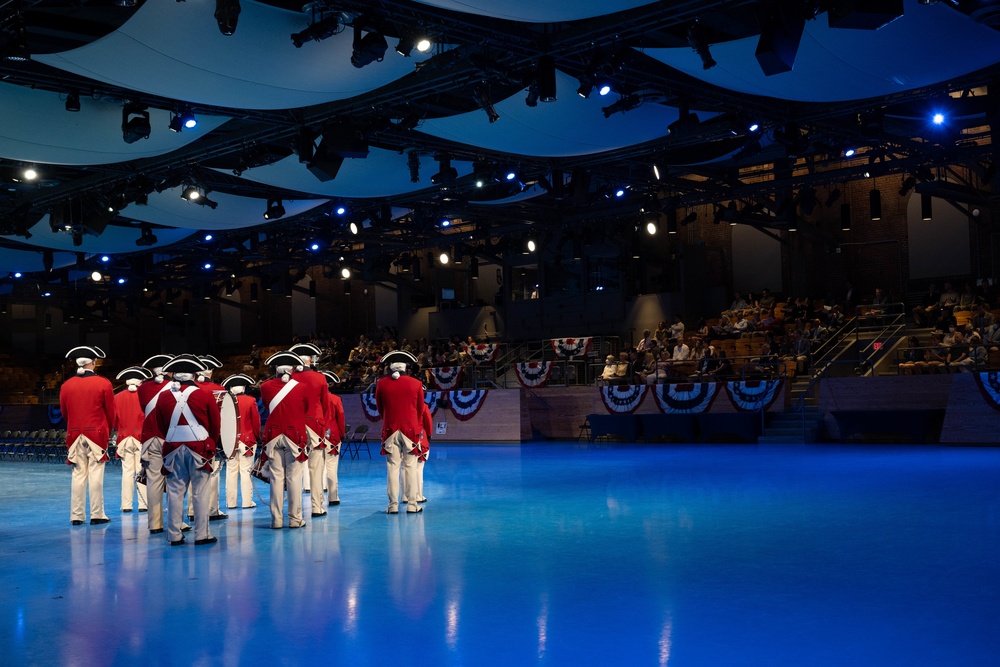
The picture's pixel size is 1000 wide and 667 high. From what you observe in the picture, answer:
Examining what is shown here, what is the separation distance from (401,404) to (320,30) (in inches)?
183

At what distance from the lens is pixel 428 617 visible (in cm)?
579

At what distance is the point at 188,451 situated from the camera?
891cm

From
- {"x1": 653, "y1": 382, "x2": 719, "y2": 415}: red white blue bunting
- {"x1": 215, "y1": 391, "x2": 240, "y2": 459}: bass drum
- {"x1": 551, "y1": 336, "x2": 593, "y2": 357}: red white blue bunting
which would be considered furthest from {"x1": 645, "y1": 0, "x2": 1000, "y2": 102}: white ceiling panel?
{"x1": 551, "y1": 336, "x2": 593, "y2": 357}: red white blue bunting

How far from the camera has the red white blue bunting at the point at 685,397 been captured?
23.0 meters

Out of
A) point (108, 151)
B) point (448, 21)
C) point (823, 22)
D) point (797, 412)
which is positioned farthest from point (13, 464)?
point (823, 22)

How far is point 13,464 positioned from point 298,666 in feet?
68.1

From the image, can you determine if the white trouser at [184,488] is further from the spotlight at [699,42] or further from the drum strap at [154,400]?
the spotlight at [699,42]

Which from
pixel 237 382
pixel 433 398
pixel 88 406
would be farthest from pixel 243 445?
pixel 433 398

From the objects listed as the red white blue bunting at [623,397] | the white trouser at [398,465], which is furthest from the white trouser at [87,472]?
the red white blue bunting at [623,397]

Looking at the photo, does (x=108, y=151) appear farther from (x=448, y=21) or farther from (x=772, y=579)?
(x=772, y=579)

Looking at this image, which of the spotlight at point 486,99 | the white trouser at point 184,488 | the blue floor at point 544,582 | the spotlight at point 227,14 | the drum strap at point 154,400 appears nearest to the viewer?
the blue floor at point 544,582

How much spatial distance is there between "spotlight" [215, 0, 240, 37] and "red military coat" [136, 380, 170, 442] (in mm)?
3859

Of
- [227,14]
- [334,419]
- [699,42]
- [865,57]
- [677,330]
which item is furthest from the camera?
[677,330]

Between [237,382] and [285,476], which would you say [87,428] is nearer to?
[237,382]
